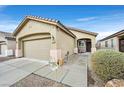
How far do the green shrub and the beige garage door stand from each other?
17.9 ft

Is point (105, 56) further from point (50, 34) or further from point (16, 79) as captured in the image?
point (50, 34)

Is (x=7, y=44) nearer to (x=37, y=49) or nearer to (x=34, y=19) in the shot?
(x=37, y=49)

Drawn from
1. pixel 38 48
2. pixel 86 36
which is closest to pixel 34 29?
pixel 38 48

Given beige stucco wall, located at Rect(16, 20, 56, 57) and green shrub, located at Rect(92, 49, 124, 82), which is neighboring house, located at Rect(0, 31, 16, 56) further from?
green shrub, located at Rect(92, 49, 124, 82)

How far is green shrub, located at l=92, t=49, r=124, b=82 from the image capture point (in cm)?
521

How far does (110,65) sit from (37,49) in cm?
739

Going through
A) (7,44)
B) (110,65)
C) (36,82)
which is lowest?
(36,82)

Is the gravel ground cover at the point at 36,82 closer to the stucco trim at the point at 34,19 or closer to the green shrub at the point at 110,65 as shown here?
the green shrub at the point at 110,65

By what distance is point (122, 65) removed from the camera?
518 cm

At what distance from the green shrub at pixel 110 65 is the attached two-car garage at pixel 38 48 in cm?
541

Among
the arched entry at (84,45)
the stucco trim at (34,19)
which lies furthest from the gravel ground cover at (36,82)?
the arched entry at (84,45)

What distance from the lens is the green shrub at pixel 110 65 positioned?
17.1ft

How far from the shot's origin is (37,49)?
1113 centimetres
